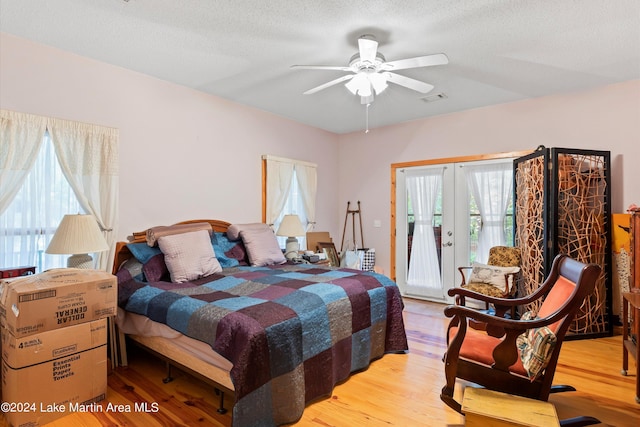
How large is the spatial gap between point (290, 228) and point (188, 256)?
4.69ft

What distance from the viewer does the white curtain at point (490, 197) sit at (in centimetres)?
430

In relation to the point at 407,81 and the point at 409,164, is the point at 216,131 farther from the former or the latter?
the point at 409,164

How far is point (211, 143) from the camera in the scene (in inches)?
157

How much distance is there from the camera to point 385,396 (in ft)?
7.80

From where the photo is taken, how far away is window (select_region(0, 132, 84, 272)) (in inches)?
104

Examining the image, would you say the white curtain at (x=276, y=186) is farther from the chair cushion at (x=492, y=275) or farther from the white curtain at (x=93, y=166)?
the chair cushion at (x=492, y=275)

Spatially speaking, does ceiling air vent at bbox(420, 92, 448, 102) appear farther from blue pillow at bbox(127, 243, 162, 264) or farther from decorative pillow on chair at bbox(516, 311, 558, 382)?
blue pillow at bbox(127, 243, 162, 264)

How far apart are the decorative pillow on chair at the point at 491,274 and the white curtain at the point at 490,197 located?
57 centimetres

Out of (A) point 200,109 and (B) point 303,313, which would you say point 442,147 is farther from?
(B) point 303,313

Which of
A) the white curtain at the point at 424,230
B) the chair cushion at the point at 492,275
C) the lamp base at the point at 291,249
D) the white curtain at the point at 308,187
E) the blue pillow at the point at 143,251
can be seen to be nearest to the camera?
the blue pillow at the point at 143,251

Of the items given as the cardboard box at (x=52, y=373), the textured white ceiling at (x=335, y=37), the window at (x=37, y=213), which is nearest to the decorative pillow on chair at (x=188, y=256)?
the cardboard box at (x=52, y=373)

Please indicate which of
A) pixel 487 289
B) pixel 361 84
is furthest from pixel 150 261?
pixel 487 289

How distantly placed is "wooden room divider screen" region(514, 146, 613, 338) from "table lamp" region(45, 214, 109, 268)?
408cm

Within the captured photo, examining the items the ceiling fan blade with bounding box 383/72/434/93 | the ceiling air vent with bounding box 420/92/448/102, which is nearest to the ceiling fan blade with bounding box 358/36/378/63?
the ceiling fan blade with bounding box 383/72/434/93
